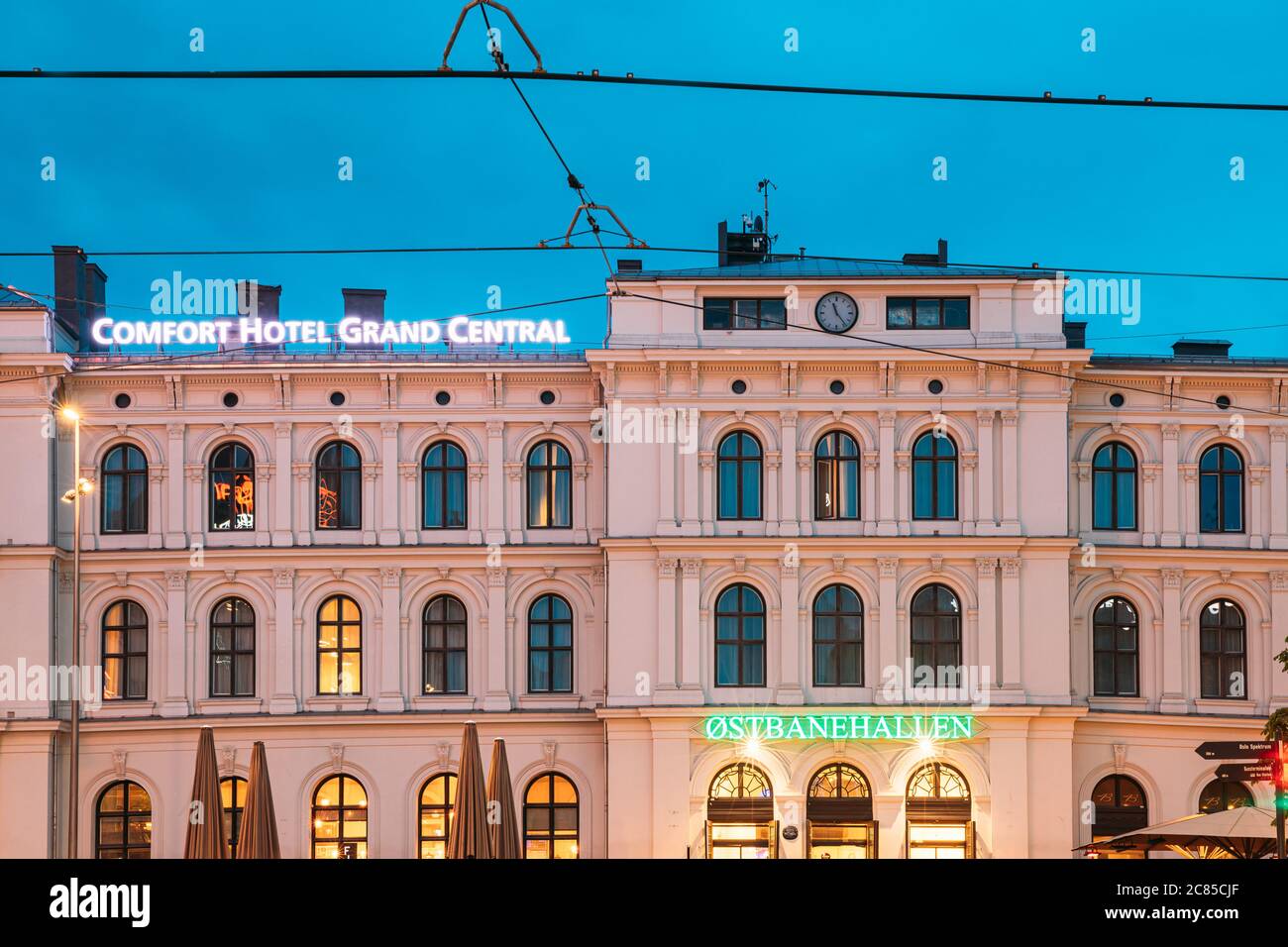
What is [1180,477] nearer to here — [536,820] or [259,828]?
[536,820]

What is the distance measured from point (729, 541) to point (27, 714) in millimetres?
15747

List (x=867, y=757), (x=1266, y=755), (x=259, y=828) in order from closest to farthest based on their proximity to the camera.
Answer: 1. (x=1266, y=755)
2. (x=259, y=828)
3. (x=867, y=757)

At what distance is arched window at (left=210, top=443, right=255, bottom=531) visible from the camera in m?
36.8

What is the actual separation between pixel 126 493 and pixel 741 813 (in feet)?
51.4

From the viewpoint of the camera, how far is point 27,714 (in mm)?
35094

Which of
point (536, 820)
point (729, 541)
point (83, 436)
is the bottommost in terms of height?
point (536, 820)

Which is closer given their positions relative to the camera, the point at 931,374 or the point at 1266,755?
the point at 1266,755

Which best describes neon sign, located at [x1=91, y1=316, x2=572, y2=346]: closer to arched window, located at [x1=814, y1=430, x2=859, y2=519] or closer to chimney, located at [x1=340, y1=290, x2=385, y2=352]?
chimney, located at [x1=340, y1=290, x2=385, y2=352]

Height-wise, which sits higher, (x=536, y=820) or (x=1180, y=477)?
(x=1180, y=477)

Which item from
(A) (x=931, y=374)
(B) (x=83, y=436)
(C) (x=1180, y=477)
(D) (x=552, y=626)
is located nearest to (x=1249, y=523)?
(C) (x=1180, y=477)

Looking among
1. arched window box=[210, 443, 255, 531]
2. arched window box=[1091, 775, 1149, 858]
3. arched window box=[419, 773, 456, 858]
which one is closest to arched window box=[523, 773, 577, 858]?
arched window box=[419, 773, 456, 858]

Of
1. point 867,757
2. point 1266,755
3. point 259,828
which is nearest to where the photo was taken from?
point 1266,755

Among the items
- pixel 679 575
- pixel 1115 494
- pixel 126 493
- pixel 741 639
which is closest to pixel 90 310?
pixel 126 493

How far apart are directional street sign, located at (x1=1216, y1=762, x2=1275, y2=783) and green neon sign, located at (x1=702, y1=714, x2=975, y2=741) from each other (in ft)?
47.0
